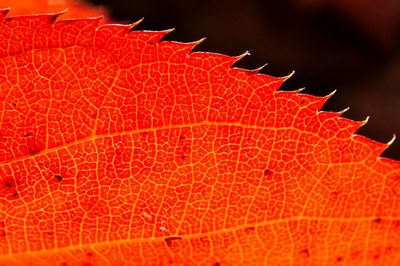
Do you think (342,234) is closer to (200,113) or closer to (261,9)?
(200,113)

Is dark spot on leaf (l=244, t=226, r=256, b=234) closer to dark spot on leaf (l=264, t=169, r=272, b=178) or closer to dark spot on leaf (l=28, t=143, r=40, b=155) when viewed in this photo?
dark spot on leaf (l=264, t=169, r=272, b=178)

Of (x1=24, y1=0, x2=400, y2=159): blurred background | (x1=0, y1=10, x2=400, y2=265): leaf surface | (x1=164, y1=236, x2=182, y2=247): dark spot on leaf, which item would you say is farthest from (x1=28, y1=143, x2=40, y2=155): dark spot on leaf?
A: (x1=24, y1=0, x2=400, y2=159): blurred background

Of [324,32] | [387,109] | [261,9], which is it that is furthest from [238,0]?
[387,109]

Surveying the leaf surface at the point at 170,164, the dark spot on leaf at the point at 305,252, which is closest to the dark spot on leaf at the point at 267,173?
the leaf surface at the point at 170,164

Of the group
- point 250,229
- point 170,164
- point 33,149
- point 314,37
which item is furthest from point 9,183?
point 314,37

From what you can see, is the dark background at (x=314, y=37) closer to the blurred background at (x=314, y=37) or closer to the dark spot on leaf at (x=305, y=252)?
the blurred background at (x=314, y=37)

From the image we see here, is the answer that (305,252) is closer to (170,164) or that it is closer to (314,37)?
(170,164)

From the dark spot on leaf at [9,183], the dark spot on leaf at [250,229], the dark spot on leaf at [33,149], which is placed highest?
the dark spot on leaf at [33,149]
